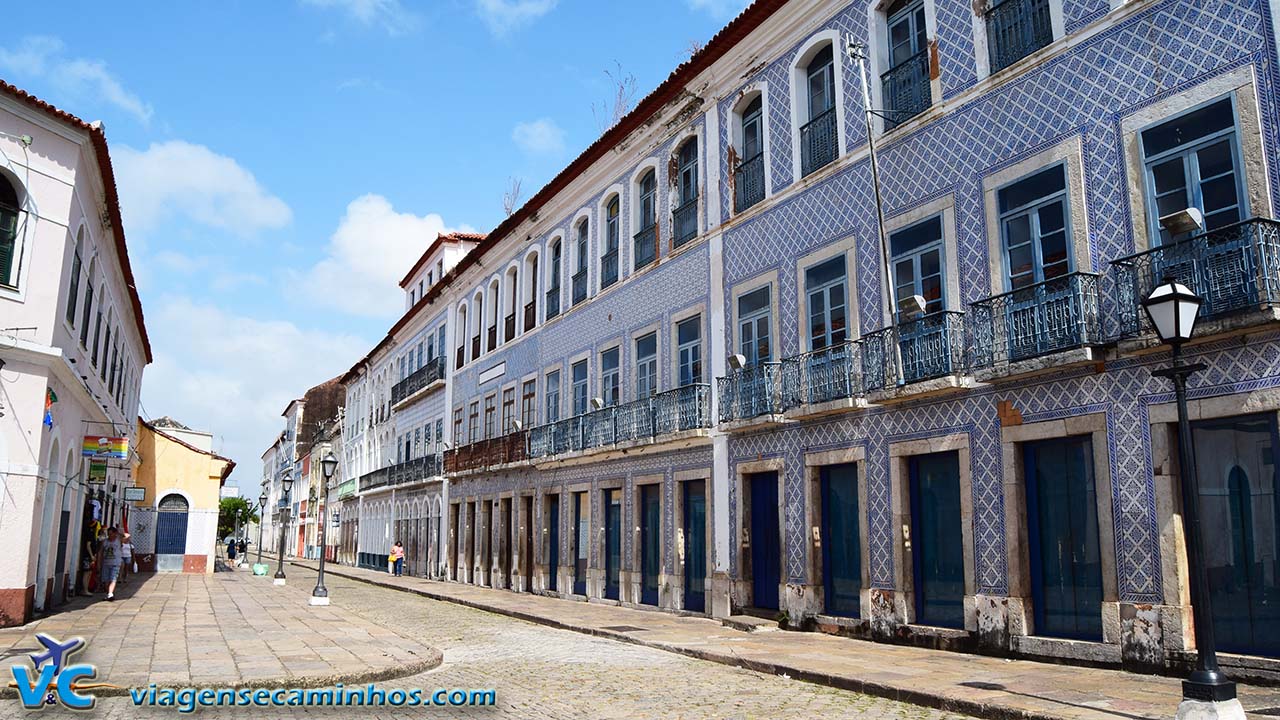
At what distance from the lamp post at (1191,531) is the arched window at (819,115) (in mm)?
7656

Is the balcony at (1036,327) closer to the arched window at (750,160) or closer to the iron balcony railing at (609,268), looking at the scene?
the arched window at (750,160)

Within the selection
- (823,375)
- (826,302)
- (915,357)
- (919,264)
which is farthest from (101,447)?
(919,264)

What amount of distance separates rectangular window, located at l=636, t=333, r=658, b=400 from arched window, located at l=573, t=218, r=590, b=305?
134 inches

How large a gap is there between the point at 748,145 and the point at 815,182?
8.27 feet

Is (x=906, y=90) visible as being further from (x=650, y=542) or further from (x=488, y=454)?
(x=488, y=454)

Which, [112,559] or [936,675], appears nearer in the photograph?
[936,675]

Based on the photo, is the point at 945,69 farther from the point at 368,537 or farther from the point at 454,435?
the point at 368,537

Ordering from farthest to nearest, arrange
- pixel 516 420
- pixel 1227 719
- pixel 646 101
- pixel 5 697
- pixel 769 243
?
pixel 516 420, pixel 646 101, pixel 769 243, pixel 5 697, pixel 1227 719

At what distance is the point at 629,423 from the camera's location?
19.3 meters

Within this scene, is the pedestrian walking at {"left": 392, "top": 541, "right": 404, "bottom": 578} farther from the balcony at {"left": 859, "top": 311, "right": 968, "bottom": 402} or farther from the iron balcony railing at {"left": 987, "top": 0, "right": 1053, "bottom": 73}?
the iron balcony railing at {"left": 987, "top": 0, "right": 1053, "bottom": 73}

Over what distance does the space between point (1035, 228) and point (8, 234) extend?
1320cm

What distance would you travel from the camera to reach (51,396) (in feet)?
47.4

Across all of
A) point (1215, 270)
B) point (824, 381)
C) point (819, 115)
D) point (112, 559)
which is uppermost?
point (819, 115)

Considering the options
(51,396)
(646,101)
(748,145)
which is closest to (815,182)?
(748,145)
